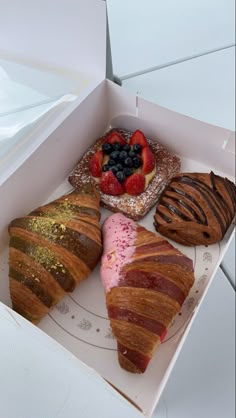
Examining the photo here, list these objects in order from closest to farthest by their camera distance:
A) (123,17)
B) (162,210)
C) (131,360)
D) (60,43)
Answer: (131,360), (162,210), (60,43), (123,17)

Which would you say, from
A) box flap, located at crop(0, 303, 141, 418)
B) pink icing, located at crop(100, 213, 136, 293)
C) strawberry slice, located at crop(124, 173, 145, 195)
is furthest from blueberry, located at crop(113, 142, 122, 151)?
box flap, located at crop(0, 303, 141, 418)

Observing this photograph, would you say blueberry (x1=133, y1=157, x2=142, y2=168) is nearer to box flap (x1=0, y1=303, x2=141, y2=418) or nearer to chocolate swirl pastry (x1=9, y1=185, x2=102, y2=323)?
chocolate swirl pastry (x1=9, y1=185, x2=102, y2=323)

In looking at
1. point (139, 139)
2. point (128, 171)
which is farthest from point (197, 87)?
point (128, 171)

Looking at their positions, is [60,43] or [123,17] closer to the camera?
[60,43]

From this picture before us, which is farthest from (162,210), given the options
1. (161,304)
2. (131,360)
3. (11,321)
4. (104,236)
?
(11,321)

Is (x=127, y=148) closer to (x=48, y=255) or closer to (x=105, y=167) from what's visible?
(x=105, y=167)

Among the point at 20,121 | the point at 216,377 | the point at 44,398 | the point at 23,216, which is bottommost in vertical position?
the point at 216,377

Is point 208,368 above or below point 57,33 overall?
below

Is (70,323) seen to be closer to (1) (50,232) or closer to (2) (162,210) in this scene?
(1) (50,232)
